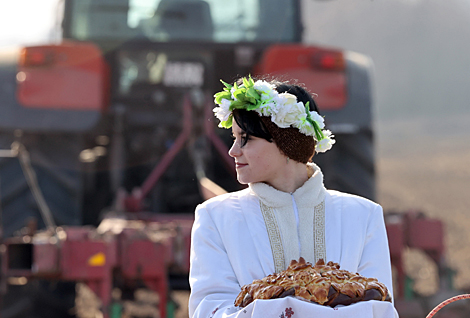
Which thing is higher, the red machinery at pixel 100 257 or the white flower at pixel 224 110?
the white flower at pixel 224 110

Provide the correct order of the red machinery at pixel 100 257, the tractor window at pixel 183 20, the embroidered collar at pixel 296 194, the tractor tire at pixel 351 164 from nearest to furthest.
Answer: the embroidered collar at pixel 296 194, the red machinery at pixel 100 257, the tractor tire at pixel 351 164, the tractor window at pixel 183 20

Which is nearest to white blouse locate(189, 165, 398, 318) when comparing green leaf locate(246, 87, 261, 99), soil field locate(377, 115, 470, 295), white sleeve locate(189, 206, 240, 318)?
white sleeve locate(189, 206, 240, 318)

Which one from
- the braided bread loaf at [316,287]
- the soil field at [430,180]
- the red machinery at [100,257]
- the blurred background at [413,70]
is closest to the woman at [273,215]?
the braided bread loaf at [316,287]

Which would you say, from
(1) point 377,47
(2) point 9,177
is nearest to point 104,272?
(2) point 9,177

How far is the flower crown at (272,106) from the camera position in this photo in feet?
5.36

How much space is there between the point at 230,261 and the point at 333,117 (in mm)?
2174

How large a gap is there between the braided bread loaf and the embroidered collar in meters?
0.20

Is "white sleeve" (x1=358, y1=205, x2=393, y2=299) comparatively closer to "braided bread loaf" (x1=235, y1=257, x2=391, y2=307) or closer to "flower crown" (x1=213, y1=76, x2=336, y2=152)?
"braided bread loaf" (x1=235, y1=257, x2=391, y2=307)

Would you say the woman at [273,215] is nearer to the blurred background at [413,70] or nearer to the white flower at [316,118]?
the white flower at [316,118]

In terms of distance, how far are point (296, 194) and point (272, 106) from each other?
0.22 m

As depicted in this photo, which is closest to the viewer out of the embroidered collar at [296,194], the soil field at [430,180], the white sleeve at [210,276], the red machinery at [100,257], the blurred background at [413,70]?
the white sleeve at [210,276]

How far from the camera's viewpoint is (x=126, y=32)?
3.99 meters

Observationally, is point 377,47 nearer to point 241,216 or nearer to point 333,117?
point 333,117

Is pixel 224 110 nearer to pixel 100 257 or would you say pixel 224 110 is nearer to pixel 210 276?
pixel 210 276
